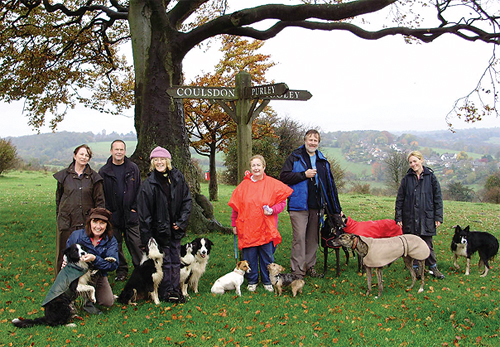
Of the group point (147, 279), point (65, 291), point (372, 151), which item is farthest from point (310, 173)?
point (372, 151)

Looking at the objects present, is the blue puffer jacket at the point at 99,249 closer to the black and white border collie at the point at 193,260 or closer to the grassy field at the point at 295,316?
the grassy field at the point at 295,316

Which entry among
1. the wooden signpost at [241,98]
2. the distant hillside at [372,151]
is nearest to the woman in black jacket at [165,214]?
the wooden signpost at [241,98]

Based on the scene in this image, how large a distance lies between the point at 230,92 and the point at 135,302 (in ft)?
13.2

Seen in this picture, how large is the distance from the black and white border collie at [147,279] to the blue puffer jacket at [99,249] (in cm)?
40

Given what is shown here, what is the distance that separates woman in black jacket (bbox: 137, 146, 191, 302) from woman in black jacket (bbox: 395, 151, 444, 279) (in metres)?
4.23

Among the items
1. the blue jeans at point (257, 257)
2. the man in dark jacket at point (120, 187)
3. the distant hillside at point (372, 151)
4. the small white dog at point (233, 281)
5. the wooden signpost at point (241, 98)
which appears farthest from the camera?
the distant hillside at point (372, 151)

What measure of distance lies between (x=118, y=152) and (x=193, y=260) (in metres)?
2.37

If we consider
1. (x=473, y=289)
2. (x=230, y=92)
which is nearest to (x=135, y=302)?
(x=230, y=92)

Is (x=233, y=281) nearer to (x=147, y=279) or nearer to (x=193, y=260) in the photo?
(x=193, y=260)

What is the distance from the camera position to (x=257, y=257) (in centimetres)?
696

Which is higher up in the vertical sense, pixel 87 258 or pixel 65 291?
pixel 87 258

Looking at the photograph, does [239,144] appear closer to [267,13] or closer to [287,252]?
[287,252]

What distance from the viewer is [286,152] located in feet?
113

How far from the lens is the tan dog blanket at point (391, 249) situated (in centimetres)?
649
